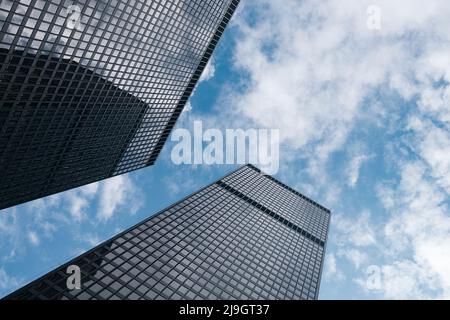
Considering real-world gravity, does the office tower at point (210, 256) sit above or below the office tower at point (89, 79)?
below

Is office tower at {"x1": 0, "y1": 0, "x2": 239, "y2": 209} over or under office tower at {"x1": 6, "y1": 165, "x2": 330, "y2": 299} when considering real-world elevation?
over

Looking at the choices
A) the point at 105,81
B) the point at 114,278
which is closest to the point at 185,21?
the point at 105,81

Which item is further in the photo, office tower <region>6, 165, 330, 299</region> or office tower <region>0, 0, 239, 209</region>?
office tower <region>6, 165, 330, 299</region>

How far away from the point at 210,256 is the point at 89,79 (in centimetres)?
4732

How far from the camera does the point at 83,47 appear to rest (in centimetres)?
6775

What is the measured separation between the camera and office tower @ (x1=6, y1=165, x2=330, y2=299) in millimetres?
60000

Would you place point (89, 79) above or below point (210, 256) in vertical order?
above

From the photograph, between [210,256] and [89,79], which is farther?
[210,256]

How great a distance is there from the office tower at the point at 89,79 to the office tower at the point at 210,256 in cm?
2825

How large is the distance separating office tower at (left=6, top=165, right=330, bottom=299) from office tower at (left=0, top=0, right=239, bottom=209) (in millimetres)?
28252

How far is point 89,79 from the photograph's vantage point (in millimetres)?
76062

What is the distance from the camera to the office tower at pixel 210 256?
6000cm

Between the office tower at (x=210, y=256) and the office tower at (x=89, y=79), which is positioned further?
the office tower at (x=210, y=256)

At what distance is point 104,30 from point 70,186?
61240 mm
